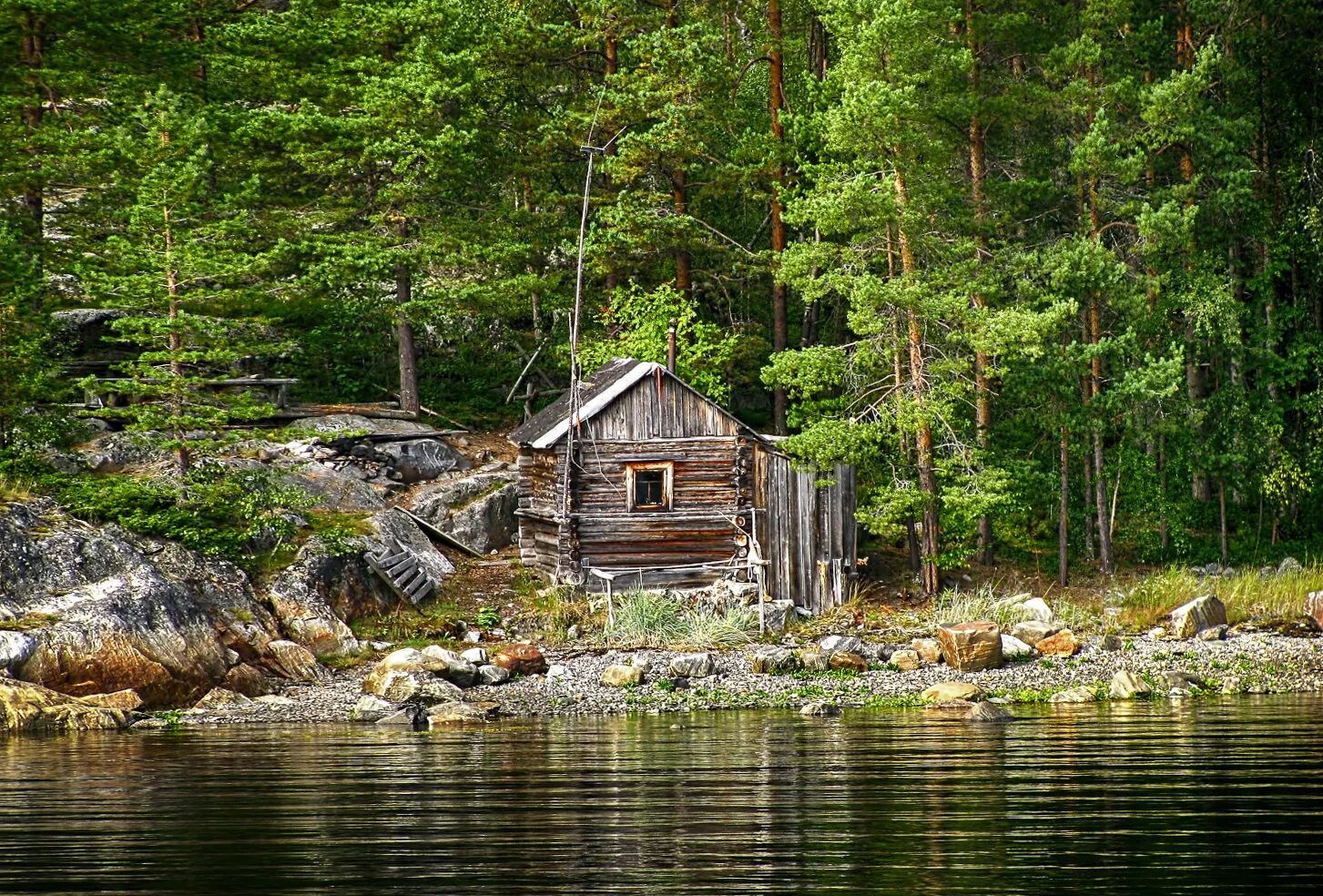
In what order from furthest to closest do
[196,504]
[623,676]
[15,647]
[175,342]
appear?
[196,504]
[175,342]
[623,676]
[15,647]

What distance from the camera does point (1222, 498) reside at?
106 ft

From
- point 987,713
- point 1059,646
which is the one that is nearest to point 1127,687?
point 1059,646

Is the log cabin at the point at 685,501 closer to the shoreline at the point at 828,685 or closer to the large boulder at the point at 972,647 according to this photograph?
the shoreline at the point at 828,685

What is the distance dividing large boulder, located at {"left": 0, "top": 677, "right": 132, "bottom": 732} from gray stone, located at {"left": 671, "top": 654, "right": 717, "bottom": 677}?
828 cm

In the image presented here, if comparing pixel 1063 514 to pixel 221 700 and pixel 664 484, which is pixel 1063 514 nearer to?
pixel 664 484

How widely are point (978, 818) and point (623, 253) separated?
82.6 feet

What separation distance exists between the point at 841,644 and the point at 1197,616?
654 centimetres

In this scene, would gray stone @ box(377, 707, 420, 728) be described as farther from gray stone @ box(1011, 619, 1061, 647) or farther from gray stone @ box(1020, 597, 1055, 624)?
gray stone @ box(1020, 597, 1055, 624)

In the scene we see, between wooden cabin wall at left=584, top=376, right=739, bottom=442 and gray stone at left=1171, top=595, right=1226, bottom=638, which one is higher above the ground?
wooden cabin wall at left=584, top=376, right=739, bottom=442

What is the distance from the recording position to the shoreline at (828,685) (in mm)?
20797

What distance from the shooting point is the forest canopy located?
2877 centimetres

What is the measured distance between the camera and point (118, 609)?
2277 cm

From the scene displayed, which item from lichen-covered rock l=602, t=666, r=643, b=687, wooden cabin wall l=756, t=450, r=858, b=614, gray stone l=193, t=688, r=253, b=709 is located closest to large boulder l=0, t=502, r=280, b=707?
gray stone l=193, t=688, r=253, b=709

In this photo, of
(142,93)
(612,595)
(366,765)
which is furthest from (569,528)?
(142,93)
